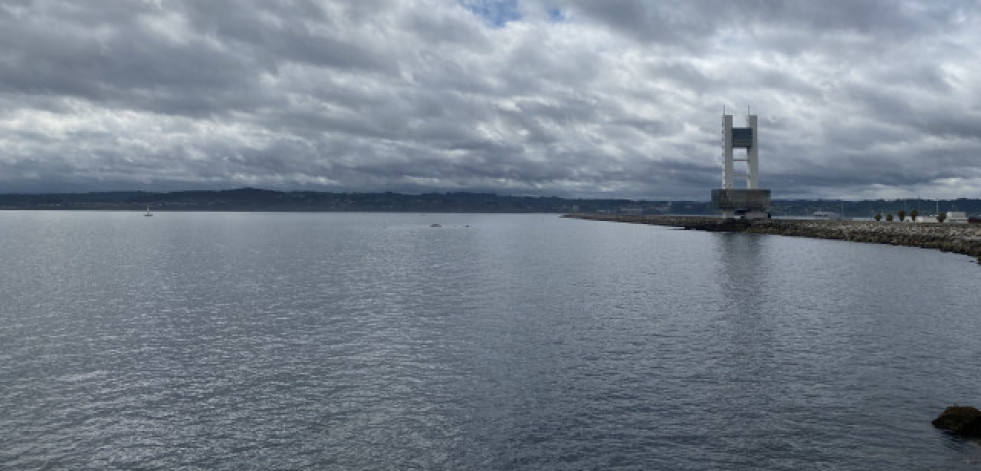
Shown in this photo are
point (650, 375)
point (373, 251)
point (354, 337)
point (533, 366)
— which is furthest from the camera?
point (373, 251)

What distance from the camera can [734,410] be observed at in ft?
63.4

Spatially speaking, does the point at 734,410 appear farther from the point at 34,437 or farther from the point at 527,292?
the point at 527,292

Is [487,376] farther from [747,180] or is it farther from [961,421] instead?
[747,180]

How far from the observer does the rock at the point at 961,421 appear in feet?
55.5

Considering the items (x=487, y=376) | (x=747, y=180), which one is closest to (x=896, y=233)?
(x=747, y=180)

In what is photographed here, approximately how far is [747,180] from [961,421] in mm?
176810

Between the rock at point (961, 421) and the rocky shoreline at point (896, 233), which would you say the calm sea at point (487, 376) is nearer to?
the rock at point (961, 421)

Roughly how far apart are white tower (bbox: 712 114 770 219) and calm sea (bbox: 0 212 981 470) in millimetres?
129635

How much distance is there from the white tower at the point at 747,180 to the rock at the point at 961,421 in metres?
166

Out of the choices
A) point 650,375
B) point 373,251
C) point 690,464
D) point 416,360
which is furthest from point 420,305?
point 373,251

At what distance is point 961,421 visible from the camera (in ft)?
56.0

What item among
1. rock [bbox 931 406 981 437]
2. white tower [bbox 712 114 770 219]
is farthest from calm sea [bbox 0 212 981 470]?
white tower [bbox 712 114 770 219]

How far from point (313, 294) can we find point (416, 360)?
21840 millimetres

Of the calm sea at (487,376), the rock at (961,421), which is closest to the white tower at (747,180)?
the calm sea at (487,376)
